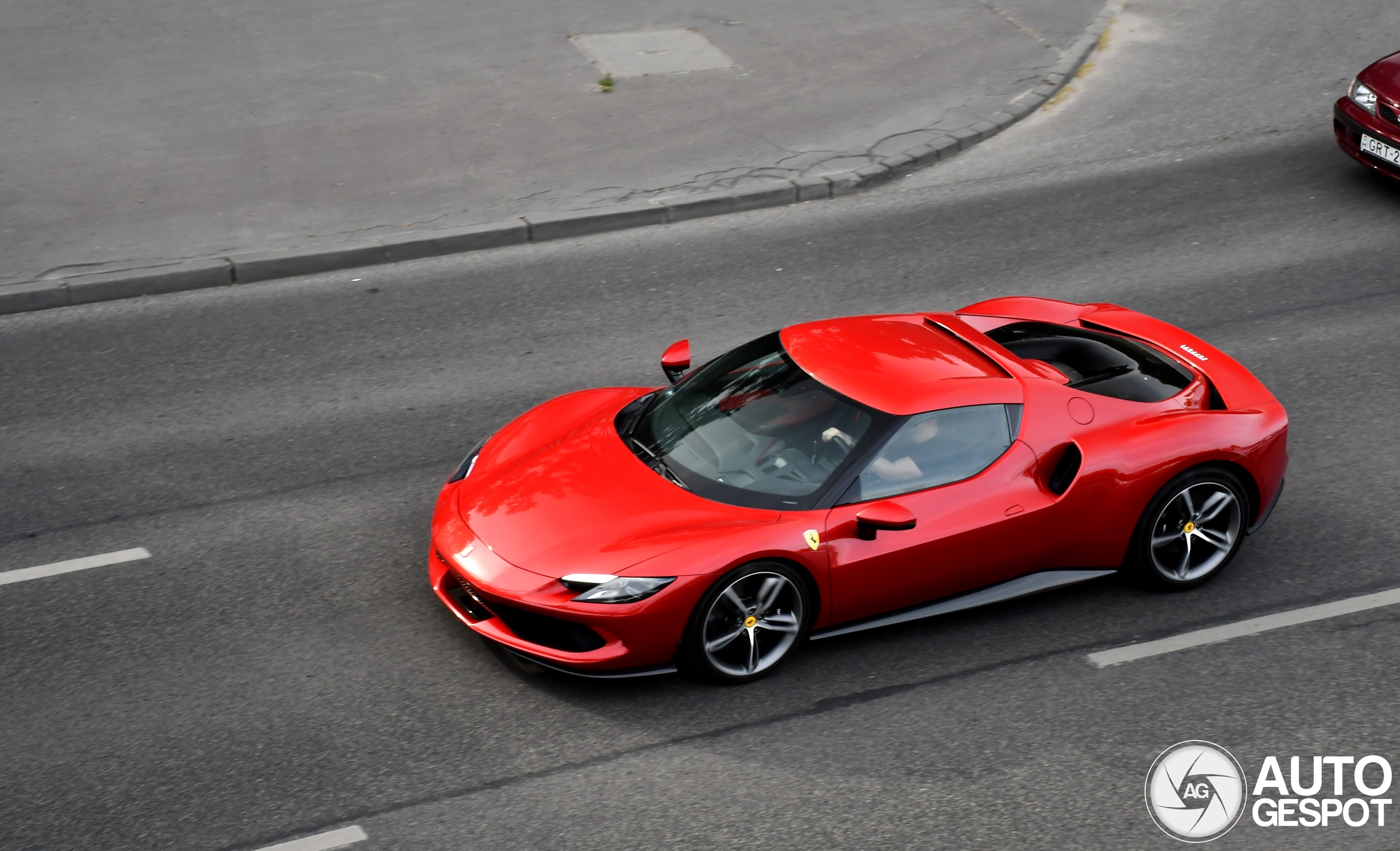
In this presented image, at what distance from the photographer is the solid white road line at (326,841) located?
16.8ft

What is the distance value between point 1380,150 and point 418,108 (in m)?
8.72

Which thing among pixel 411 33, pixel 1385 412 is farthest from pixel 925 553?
pixel 411 33

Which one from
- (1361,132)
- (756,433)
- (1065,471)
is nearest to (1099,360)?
(1065,471)

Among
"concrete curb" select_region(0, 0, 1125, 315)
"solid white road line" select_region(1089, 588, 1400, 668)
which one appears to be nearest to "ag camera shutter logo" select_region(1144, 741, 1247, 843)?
"solid white road line" select_region(1089, 588, 1400, 668)

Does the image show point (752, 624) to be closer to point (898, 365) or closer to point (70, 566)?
point (898, 365)

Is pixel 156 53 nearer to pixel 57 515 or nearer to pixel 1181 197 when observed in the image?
pixel 57 515

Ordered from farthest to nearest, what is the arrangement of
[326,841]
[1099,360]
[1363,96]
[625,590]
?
[1363,96] < [1099,360] < [625,590] < [326,841]

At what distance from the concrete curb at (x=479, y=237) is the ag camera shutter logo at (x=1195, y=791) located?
23.0 feet

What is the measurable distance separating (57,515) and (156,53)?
338 inches

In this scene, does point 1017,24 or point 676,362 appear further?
point 1017,24

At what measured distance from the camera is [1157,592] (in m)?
6.74

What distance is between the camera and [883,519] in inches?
227

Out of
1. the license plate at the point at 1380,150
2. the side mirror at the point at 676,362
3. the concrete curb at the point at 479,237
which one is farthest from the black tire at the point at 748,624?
the license plate at the point at 1380,150

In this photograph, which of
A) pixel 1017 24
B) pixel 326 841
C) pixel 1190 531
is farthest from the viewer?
pixel 1017 24
